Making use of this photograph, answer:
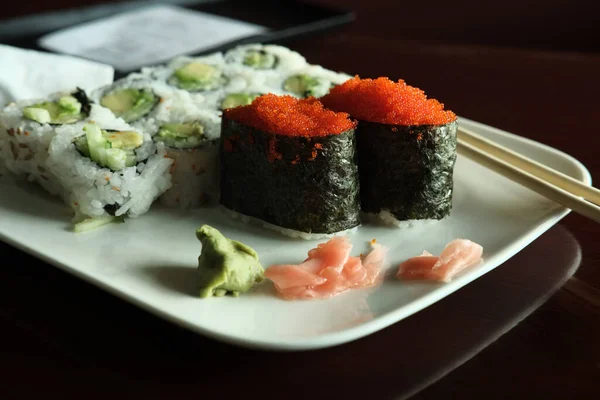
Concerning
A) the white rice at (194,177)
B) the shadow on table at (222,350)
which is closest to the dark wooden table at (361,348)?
the shadow on table at (222,350)

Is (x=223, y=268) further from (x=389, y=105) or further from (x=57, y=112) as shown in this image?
(x=57, y=112)

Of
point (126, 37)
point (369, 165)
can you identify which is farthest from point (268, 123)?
point (126, 37)

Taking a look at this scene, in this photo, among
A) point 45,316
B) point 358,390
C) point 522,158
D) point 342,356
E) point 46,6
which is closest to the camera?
point 358,390

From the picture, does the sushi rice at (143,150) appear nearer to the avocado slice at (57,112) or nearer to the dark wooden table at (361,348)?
the avocado slice at (57,112)

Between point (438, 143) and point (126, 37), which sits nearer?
point (438, 143)

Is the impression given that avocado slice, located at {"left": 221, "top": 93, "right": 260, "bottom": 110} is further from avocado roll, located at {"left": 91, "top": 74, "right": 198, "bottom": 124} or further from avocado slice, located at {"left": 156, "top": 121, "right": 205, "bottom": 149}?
avocado slice, located at {"left": 156, "top": 121, "right": 205, "bottom": 149}

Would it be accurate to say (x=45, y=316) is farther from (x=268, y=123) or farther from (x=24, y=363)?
(x=268, y=123)
